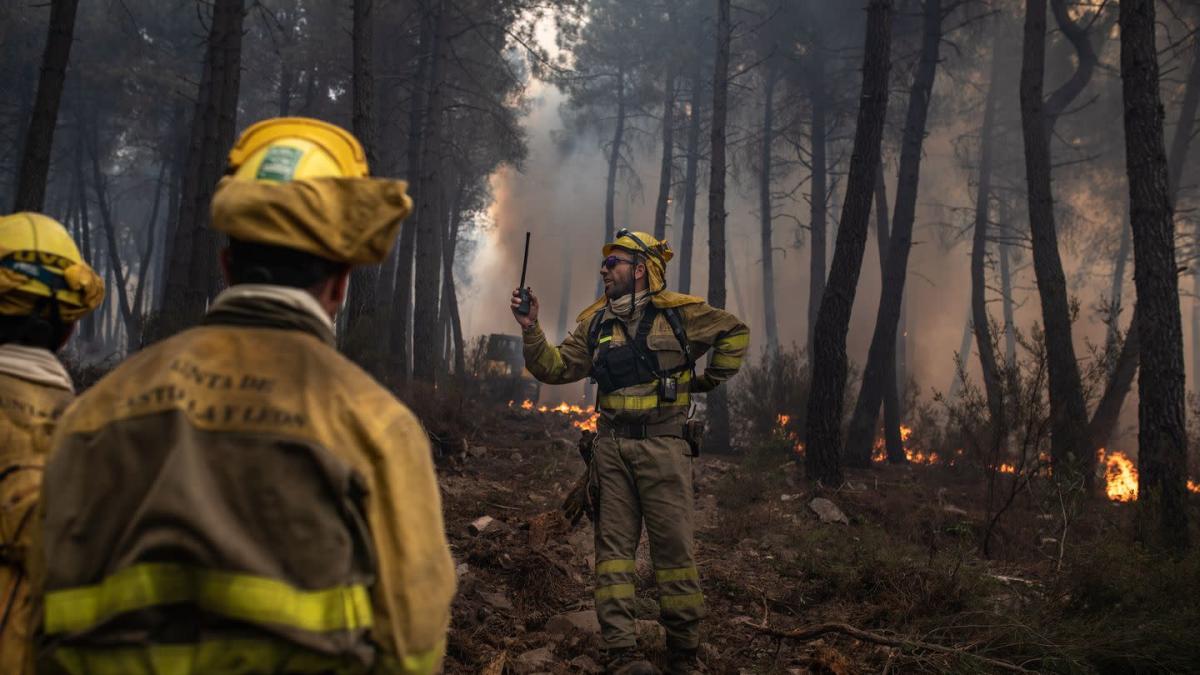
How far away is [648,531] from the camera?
176 inches

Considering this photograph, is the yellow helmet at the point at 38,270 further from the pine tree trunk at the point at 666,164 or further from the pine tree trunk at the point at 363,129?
the pine tree trunk at the point at 666,164

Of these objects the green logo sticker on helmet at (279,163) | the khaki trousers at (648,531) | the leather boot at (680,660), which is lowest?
the leather boot at (680,660)

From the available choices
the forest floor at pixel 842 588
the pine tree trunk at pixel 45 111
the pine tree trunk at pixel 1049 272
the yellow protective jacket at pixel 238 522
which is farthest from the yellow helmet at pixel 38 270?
the pine tree trunk at pixel 1049 272

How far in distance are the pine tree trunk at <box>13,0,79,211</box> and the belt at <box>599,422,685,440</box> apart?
21.1 ft

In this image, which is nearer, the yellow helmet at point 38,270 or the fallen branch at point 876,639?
the yellow helmet at point 38,270

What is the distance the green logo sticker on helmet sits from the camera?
157 cm

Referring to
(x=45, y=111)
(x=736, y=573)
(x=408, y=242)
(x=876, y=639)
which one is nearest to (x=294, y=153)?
(x=876, y=639)

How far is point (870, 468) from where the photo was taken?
1226 centimetres

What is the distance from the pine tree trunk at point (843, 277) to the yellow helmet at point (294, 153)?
29.2 ft

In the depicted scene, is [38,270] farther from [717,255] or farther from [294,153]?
[717,255]

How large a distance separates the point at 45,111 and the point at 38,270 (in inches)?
282

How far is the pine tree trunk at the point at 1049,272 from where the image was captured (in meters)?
9.86

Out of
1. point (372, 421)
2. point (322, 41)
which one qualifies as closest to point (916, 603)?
point (372, 421)

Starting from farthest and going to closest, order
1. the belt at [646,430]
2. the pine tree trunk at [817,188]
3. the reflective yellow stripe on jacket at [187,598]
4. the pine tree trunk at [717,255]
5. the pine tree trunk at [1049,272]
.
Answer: the pine tree trunk at [817,188], the pine tree trunk at [717,255], the pine tree trunk at [1049,272], the belt at [646,430], the reflective yellow stripe on jacket at [187,598]
